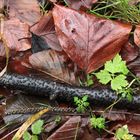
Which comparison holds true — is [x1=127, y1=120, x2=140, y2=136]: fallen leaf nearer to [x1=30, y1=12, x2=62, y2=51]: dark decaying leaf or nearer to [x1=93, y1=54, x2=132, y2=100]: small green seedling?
[x1=93, y1=54, x2=132, y2=100]: small green seedling

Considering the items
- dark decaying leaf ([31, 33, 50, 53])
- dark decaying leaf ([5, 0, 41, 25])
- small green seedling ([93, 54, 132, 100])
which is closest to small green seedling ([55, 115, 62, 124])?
Result: small green seedling ([93, 54, 132, 100])

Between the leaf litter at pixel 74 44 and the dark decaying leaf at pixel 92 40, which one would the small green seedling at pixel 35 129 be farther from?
the dark decaying leaf at pixel 92 40

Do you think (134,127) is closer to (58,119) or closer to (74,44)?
(58,119)

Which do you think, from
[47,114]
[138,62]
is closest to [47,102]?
[47,114]

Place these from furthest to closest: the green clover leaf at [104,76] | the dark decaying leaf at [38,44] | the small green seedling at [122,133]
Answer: the dark decaying leaf at [38,44]
the green clover leaf at [104,76]
the small green seedling at [122,133]

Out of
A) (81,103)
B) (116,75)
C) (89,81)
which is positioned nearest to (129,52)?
(116,75)

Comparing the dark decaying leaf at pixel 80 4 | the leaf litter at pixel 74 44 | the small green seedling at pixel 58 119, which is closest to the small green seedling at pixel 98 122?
the leaf litter at pixel 74 44

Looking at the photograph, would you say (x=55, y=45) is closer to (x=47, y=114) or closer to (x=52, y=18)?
(x=52, y=18)
